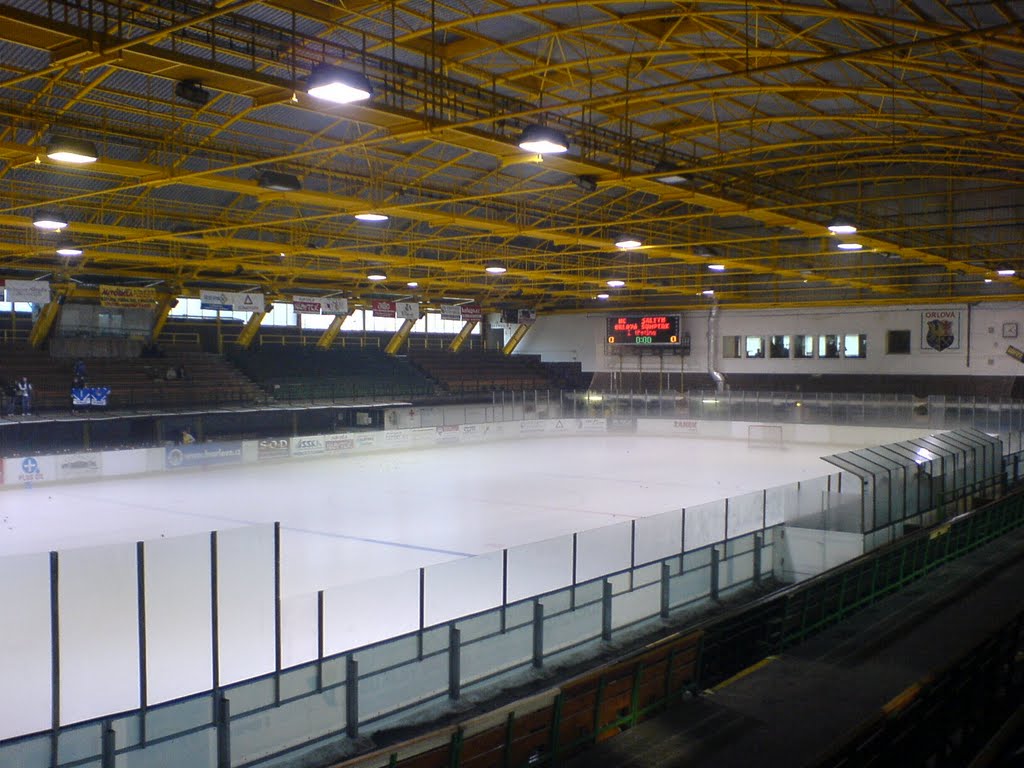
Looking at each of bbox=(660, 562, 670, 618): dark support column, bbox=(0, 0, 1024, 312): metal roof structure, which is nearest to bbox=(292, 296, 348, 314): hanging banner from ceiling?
bbox=(0, 0, 1024, 312): metal roof structure

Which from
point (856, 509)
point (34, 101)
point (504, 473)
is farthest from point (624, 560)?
point (504, 473)

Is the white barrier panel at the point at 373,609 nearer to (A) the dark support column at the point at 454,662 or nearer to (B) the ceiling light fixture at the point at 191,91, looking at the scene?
(A) the dark support column at the point at 454,662

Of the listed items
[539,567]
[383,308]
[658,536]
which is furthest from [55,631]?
[383,308]

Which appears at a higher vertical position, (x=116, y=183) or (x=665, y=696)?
(x=116, y=183)

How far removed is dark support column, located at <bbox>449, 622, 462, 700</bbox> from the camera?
33.5ft

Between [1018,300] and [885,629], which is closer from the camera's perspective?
[885,629]

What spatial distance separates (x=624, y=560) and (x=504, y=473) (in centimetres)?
1833

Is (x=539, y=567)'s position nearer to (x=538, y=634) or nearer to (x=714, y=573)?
(x=538, y=634)

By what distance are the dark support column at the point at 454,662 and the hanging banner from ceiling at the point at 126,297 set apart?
30.5m

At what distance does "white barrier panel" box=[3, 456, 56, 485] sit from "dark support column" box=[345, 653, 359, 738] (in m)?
23.9

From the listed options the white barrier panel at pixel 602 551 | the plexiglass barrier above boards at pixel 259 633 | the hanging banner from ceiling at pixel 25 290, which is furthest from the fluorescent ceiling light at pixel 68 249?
the white barrier panel at pixel 602 551

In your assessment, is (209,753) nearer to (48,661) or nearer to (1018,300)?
(48,661)

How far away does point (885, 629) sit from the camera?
1104 centimetres

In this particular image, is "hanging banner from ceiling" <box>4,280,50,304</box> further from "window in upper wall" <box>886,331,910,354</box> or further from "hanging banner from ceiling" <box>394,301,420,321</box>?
"window in upper wall" <box>886,331,910,354</box>
